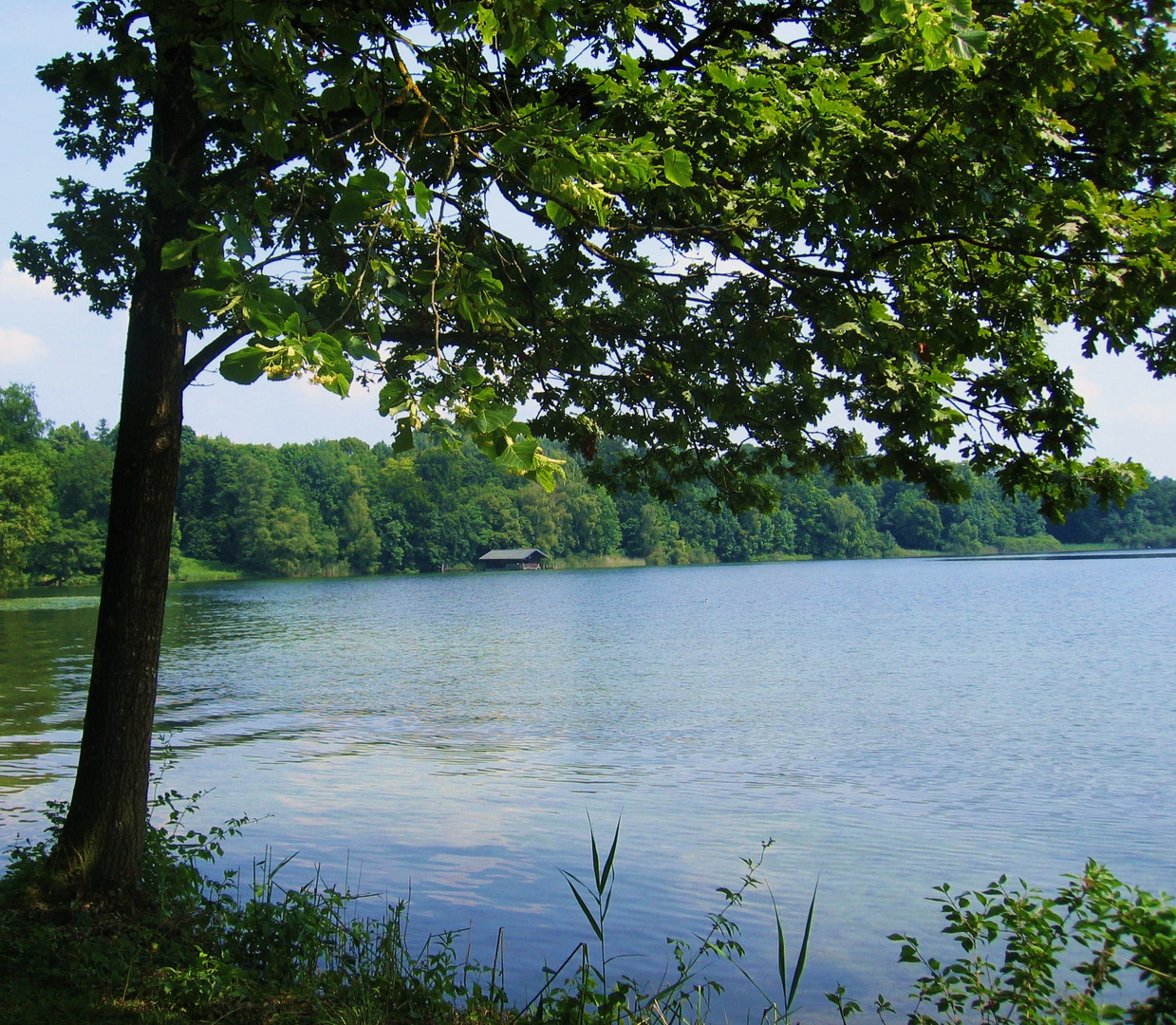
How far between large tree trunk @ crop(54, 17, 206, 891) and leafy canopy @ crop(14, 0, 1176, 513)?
21 centimetres

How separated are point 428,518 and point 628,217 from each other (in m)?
121

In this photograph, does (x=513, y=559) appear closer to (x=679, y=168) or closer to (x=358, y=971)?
(x=358, y=971)

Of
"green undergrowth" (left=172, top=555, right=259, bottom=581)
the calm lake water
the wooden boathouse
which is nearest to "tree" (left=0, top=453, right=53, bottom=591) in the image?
the calm lake water

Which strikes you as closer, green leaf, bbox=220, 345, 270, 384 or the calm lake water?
green leaf, bbox=220, 345, 270, 384

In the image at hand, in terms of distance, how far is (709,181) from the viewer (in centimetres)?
592

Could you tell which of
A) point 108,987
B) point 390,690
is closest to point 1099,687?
point 390,690

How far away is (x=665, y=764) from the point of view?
1627cm

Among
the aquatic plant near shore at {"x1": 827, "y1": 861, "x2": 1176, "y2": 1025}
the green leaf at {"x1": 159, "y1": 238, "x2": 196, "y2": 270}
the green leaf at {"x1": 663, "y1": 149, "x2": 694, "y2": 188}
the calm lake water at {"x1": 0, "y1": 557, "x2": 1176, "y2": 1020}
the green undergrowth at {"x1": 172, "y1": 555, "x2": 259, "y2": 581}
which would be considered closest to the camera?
the green leaf at {"x1": 159, "y1": 238, "x2": 196, "y2": 270}

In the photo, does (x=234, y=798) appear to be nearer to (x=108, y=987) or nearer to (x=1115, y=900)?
(x=108, y=987)

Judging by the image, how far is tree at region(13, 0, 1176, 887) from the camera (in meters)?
4.35

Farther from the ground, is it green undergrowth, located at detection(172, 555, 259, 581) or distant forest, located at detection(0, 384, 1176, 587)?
distant forest, located at detection(0, 384, 1176, 587)

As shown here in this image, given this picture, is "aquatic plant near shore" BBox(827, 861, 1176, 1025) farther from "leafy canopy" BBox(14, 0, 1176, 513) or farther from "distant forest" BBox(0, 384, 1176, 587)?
"distant forest" BBox(0, 384, 1176, 587)

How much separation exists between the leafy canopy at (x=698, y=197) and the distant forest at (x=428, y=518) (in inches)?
3398

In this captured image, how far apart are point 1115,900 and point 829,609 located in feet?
161
